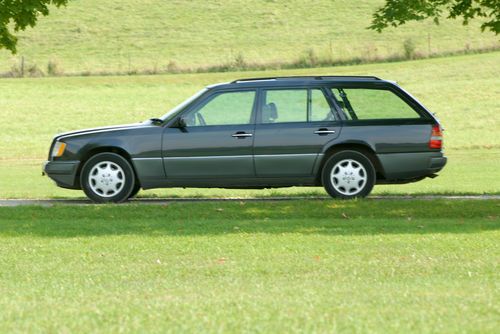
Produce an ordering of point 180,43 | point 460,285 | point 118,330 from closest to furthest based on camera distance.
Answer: point 118,330
point 460,285
point 180,43

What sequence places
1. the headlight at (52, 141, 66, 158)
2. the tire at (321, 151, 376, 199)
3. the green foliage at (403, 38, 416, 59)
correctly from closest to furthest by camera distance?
1. the tire at (321, 151, 376, 199)
2. the headlight at (52, 141, 66, 158)
3. the green foliage at (403, 38, 416, 59)

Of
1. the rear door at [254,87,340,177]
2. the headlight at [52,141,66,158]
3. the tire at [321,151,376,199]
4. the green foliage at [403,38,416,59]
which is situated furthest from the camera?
the green foliage at [403,38,416,59]

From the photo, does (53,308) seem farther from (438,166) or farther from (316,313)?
(438,166)

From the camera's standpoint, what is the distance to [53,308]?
7.67 m

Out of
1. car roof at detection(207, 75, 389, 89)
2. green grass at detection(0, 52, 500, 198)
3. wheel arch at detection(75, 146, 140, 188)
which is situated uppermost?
car roof at detection(207, 75, 389, 89)

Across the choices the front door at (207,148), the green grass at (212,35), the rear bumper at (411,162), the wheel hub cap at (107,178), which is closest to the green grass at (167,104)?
the green grass at (212,35)

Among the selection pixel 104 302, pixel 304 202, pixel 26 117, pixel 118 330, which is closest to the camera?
pixel 118 330

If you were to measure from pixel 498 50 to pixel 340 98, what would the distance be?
170ft

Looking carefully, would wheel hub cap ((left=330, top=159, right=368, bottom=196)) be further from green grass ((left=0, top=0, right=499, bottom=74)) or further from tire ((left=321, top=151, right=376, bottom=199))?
green grass ((left=0, top=0, right=499, bottom=74))

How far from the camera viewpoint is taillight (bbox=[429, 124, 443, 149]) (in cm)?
1656

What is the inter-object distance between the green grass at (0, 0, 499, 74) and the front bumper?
47055mm

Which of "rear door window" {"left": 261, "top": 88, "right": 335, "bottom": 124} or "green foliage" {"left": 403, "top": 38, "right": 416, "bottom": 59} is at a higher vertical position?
"green foliage" {"left": 403, "top": 38, "right": 416, "bottom": 59}

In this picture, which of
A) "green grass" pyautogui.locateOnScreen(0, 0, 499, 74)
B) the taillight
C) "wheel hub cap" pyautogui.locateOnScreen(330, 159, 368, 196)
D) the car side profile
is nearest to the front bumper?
the car side profile

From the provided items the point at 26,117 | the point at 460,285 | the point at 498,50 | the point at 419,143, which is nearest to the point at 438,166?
the point at 419,143
